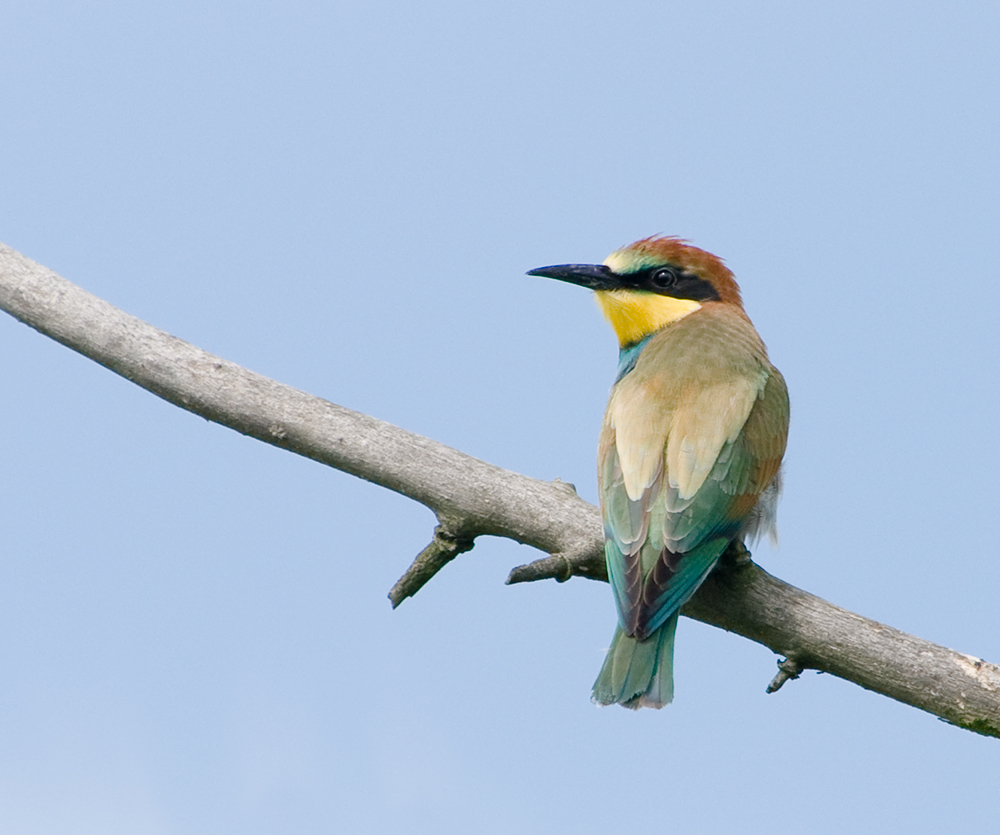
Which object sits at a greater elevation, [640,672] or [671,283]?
[671,283]

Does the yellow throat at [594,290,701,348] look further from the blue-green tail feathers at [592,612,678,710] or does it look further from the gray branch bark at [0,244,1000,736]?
the blue-green tail feathers at [592,612,678,710]

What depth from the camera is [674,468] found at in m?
3.34

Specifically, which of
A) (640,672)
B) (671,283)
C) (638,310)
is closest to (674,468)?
(640,672)

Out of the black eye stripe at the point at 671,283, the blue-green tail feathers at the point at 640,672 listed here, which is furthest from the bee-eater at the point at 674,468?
the black eye stripe at the point at 671,283

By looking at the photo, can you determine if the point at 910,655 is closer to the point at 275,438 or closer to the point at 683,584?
the point at 683,584

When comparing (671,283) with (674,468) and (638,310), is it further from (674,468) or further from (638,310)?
(674,468)

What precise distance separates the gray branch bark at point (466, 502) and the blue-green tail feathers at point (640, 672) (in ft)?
0.85

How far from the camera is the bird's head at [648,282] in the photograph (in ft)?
14.1

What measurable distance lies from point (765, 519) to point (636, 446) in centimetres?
59

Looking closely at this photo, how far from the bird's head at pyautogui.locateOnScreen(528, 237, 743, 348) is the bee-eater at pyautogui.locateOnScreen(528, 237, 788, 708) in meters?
0.03

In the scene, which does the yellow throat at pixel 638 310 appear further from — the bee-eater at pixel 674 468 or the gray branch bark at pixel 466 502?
the gray branch bark at pixel 466 502

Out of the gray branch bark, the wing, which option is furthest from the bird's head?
the gray branch bark

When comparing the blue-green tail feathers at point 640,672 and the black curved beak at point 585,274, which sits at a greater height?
the black curved beak at point 585,274

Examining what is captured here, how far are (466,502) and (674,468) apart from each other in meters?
0.66
